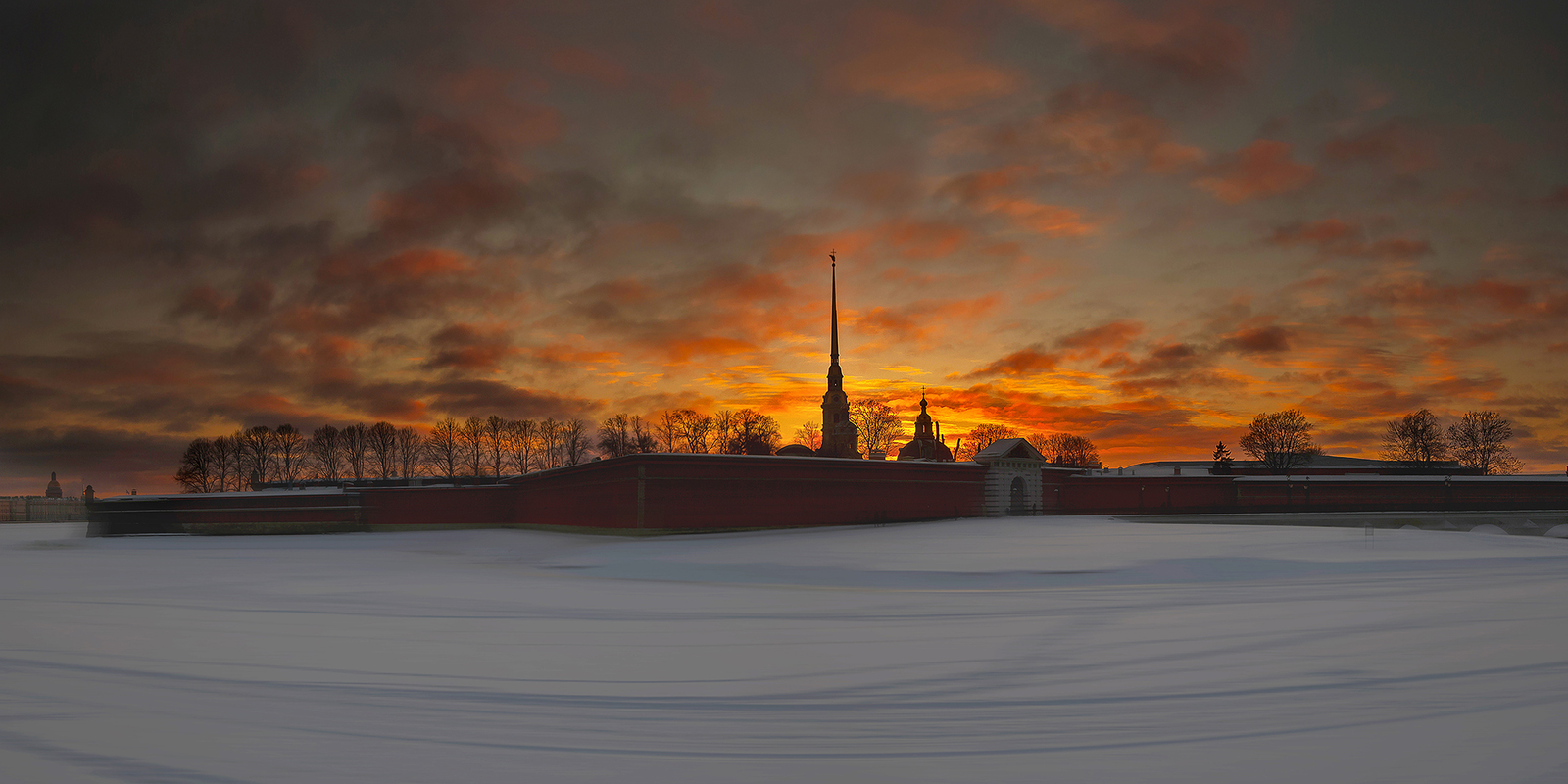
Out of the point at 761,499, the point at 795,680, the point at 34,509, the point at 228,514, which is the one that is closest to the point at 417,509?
the point at 228,514

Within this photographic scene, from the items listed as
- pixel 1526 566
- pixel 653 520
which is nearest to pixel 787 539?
pixel 653 520

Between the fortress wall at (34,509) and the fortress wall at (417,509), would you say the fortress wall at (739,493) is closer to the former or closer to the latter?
the fortress wall at (417,509)

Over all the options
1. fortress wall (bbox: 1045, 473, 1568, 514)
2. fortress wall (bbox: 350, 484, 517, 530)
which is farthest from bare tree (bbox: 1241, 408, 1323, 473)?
fortress wall (bbox: 350, 484, 517, 530)

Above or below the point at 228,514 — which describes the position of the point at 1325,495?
below

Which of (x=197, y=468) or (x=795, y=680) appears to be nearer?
(x=795, y=680)

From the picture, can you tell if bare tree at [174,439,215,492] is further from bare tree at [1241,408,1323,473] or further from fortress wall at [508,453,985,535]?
bare tree at [1241,408,1323,473]

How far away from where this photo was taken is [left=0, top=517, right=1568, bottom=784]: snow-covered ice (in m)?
5.96

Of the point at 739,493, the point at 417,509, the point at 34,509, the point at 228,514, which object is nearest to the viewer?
the point at 739,493

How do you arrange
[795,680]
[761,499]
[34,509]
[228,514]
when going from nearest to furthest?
[795,680] < [761,499] < [228,514] < [34,509]

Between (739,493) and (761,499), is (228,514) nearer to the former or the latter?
(739,493)

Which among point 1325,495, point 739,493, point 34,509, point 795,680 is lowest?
point 34,509

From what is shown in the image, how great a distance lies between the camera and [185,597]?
683 inches

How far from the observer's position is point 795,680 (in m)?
8.74

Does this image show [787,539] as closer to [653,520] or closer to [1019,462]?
[653,520]
